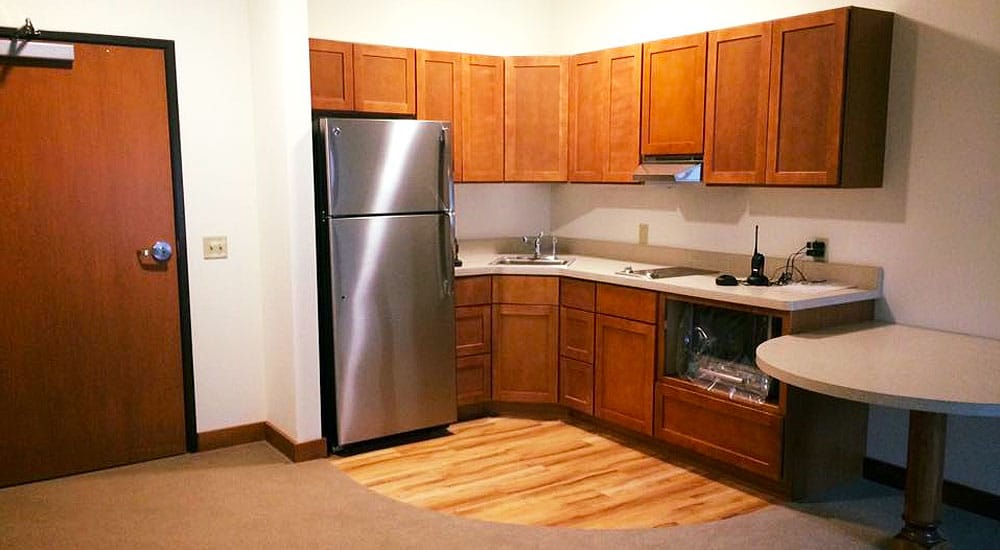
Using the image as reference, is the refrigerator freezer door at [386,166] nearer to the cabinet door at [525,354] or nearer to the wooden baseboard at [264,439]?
the cabinet door at [525,354]

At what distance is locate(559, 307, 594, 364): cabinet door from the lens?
14.1 ft

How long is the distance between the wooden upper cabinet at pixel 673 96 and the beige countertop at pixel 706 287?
27.4 inches

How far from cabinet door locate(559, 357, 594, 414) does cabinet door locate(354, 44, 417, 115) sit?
5.57 ft

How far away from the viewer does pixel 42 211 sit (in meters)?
3.57

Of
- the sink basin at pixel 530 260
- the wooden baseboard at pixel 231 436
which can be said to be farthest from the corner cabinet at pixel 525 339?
the wooden baseboard at pixel 231 436

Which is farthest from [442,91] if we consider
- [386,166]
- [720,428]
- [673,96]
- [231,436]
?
[720,428]

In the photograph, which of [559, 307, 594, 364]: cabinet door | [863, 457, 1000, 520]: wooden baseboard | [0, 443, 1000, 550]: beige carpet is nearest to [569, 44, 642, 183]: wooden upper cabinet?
[559, 307, 594, 364]: cabinet door

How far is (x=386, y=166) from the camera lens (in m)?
3.92

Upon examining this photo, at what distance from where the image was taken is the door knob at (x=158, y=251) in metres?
3.84

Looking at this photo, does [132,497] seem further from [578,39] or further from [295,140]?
[578,39]

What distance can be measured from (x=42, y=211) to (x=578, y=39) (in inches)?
127

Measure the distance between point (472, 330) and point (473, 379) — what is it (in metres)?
0.28

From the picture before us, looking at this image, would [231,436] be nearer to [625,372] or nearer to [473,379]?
[473,379]

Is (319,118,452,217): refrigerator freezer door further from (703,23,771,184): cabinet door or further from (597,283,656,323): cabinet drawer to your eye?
(703,23,771,184): cabinet door
